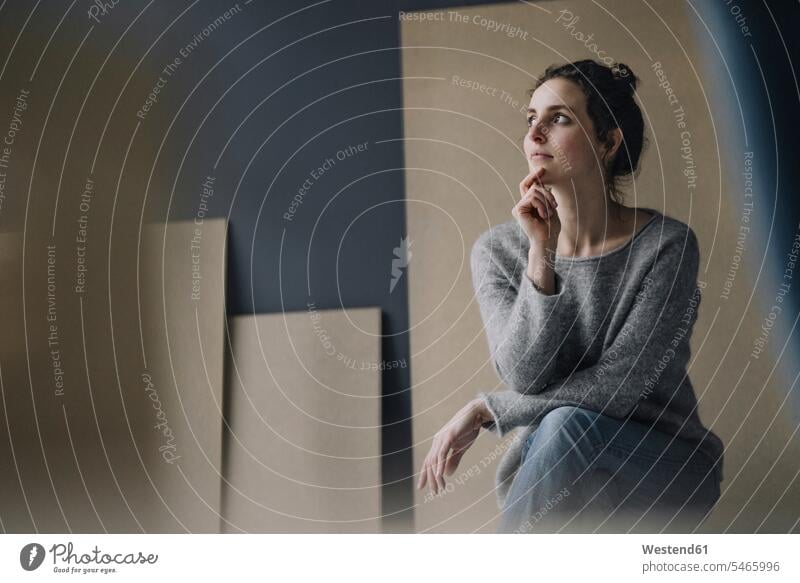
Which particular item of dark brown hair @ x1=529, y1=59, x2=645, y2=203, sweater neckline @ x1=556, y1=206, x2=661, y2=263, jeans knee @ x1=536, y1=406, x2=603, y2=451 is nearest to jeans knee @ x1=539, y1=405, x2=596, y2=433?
jeans knee @ x1=536, y1=406, x2=603, y2=451

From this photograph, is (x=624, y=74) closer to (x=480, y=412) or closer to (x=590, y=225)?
(x=590, y=225)

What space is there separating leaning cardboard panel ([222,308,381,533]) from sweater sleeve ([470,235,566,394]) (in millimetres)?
202

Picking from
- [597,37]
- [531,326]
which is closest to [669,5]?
[597,37]

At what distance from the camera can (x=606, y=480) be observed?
149 centimetres

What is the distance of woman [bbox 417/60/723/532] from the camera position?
1474mm

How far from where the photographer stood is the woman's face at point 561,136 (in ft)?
4.95

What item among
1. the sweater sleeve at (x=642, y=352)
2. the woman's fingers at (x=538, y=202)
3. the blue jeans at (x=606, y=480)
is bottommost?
the blue jeans at (x=606, y=480)

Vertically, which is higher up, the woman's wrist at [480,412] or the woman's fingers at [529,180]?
the woman's fingers at [529,180]

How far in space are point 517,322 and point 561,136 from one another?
0.33 metres

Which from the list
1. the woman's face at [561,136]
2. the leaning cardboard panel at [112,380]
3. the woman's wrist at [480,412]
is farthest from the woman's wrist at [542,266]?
the leaning cardboard panel at [112,380]

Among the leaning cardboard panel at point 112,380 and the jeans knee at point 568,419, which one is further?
the leaning cardboard panel at point 112,380

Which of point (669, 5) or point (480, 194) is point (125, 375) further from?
point (669, 5)

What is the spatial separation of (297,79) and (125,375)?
63 centimetres

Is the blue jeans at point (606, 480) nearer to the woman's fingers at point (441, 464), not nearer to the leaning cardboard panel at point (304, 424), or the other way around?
the woman's fingers at point (441, 464)
